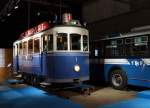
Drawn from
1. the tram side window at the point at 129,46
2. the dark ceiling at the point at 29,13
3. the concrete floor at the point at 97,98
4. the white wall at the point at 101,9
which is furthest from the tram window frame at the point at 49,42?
the white wall at the point at 101,9

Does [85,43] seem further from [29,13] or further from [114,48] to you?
[29,13]

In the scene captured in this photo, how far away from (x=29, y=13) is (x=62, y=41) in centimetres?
1317

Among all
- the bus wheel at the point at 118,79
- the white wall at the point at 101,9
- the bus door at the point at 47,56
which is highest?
the white wall at the point at 101,9

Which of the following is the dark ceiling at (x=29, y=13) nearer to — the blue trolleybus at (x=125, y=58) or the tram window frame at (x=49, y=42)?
the blue trolleybus at (x=125, y=58)

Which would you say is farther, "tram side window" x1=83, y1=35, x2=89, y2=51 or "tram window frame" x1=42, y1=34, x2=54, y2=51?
"tram side window" x1=83, y1=35, x2=89, y2=51

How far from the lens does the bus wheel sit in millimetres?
11617

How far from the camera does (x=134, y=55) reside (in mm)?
11070

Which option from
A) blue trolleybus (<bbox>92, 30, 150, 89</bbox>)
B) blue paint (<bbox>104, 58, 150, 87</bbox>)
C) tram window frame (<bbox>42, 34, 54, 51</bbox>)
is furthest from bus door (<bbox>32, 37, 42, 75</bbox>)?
blue paint (<bbox>104, 58, 150, 87</bbox>)

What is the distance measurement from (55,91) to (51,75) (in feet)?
4.73

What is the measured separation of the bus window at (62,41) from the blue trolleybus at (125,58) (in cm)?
273

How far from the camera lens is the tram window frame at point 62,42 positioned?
10.7 metres

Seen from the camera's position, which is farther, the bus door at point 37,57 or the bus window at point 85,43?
the bus door at point 37,57

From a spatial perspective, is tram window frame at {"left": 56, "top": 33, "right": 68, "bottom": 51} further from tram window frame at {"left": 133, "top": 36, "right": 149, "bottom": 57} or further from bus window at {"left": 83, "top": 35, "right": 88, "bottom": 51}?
tram window frame at {"left": 133, "top": 36, "right": 149, "bottom": 57}

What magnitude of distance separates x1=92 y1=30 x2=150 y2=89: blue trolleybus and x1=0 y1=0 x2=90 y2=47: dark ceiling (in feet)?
21.9
